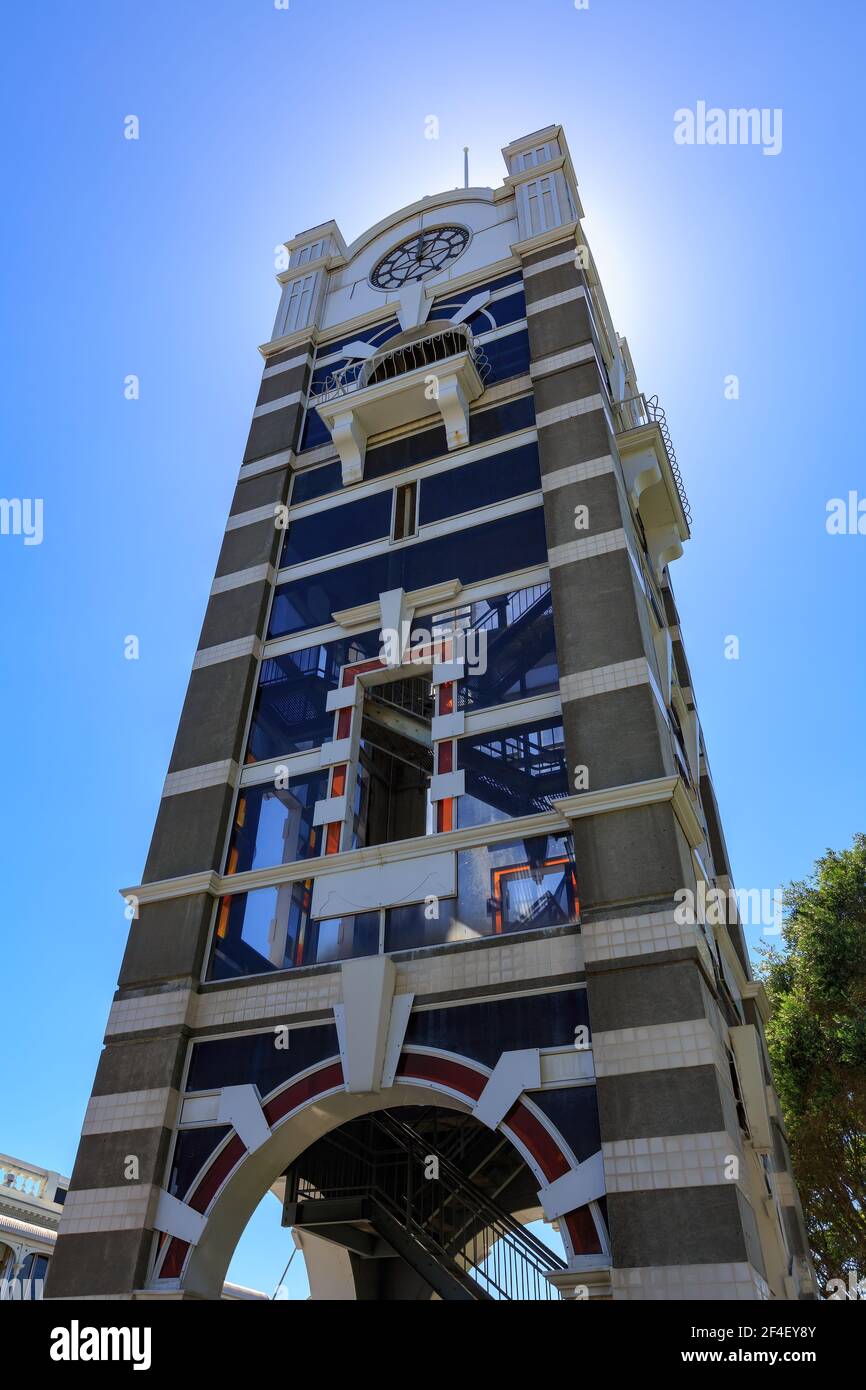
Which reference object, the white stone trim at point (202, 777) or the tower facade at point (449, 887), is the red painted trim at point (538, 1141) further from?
the white stone trim at point (202, 777)

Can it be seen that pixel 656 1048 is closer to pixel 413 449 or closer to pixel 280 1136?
pixel 280 1136

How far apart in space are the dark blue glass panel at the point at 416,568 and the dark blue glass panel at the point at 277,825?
3.92 meters

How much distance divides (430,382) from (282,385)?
5841 millimetres

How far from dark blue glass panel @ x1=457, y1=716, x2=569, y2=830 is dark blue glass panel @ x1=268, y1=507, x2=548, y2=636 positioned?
12.4 ft

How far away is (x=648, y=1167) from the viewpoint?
1143 centimetres

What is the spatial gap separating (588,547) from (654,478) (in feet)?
17.0

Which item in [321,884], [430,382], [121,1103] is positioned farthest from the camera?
[430,382]

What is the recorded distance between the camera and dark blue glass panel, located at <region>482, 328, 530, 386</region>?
2202 centimetres

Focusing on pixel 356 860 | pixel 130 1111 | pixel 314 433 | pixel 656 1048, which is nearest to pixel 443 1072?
pixel 656 1048

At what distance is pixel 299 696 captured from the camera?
18.9m

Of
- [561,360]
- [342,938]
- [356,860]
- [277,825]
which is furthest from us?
[561,360]

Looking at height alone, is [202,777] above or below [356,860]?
above

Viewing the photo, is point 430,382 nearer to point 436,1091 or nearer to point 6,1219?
point 436,1091
